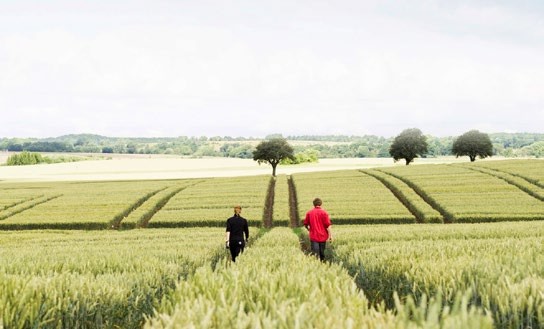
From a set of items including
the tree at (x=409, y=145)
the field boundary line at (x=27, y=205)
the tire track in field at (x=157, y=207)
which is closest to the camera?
the tire track in field at (x=157, y=207)

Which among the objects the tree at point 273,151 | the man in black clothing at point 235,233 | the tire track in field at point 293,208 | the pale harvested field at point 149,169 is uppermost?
the tree at point 273,151

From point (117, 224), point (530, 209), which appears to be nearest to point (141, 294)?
point (117, 224)

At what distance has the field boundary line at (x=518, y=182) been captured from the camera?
187 ft

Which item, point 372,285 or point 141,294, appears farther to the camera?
point 372,285

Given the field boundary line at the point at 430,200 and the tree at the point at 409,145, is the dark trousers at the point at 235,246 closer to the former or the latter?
the field boundary line at the point at 430,200

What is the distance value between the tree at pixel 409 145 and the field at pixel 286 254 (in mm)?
39726

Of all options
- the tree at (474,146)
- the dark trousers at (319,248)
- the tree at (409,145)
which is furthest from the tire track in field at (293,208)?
the tree at (474,146)

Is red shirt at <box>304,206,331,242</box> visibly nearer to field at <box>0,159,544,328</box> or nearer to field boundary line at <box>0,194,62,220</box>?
field at <box>0,159,544,328</box>

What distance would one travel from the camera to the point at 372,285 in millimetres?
12523

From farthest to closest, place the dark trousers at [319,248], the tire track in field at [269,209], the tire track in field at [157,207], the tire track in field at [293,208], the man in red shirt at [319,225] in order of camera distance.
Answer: the tire track in field at [293,208]
the tire track in field at [269,209]
the tire track in field at [157,207]
the dark trousers at [319,248]
the man in red shirt at [319,225]

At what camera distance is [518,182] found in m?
62.8

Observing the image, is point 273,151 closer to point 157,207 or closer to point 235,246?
point 157,207

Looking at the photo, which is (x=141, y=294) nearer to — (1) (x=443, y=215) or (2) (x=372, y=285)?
(2) (x=372, y=285)

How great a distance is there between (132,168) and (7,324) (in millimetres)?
141705
